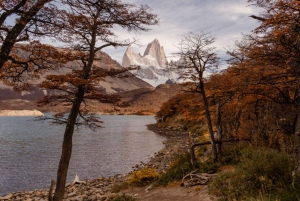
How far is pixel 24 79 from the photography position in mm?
9945

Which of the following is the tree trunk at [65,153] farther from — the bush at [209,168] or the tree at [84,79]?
the bush at [209,168]

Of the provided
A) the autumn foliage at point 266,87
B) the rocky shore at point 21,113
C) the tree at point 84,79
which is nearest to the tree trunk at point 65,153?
the tree at point 84,79

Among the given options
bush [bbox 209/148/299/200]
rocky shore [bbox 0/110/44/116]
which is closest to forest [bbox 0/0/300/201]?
bush [bbox 209/148/299/200]

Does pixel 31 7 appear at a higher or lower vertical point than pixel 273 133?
higher

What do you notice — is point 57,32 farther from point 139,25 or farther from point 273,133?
point 273,133

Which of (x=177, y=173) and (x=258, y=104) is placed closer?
(x=177, y=173)

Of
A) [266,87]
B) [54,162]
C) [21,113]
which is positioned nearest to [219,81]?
[266,87]

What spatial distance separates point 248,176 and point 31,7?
7487mm

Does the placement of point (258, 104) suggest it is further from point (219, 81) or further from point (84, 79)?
point (84, 79)

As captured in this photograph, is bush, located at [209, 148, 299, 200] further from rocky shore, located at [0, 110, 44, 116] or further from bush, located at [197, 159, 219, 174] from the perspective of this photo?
rocky shore, located at [0, 110, 44, 116]

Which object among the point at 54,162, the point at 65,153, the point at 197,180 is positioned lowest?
the point at 54,162

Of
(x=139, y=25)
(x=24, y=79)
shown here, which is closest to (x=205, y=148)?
(x=139, y=25)

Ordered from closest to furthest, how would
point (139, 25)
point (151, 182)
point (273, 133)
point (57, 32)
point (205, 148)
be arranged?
1. point (57, 32)
2. point (139, 25)
3. point (273, 133)
4. point (151, 182)
5. point (205, 148)

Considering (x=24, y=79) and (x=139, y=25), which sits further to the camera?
(x=139, y=25)
